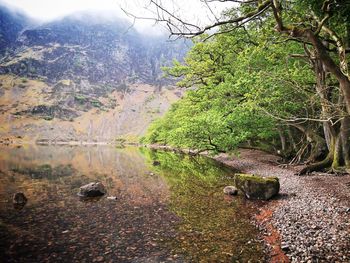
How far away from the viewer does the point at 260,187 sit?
51.2ft

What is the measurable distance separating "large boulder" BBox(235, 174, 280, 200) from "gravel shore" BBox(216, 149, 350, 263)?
A: 549 millimetres

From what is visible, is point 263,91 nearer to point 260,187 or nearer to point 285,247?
point 260,187

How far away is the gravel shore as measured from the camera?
8.34 meters

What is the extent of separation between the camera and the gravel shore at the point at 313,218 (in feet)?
27.4

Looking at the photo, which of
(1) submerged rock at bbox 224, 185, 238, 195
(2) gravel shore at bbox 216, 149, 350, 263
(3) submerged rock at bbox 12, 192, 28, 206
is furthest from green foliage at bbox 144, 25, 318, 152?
(3) submerged rock at bbox 12, 192, 28, 206

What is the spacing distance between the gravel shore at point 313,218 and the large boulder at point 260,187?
0.55m

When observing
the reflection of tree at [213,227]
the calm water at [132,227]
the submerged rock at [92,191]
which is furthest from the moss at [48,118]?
the reflection of tree at [213,227]

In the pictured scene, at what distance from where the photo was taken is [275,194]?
51.2 ft

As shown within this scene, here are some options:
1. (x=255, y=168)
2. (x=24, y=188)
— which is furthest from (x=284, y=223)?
(x=24, y=188)

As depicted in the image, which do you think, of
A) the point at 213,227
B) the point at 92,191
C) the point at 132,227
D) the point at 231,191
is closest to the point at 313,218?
the point at 213,227

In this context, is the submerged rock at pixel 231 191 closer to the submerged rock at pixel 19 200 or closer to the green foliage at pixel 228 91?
the green foliage at pixel 228 91

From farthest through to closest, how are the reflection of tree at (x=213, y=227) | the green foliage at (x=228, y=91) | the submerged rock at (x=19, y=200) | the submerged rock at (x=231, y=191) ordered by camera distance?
the green foliage at (x=228, y=91) < the submerged rock at (x=231, y=191) < the submerged rock at (x=19, y=200) < the reflection of tree at (x=213, y=227)

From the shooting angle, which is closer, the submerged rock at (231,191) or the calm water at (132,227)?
the calm water at (132,227)

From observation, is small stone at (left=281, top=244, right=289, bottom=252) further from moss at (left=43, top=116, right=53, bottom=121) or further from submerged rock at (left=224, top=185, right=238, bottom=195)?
moss at (left=43, top=116, right=53, bottom=121)
